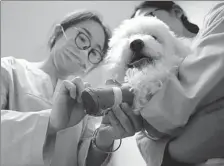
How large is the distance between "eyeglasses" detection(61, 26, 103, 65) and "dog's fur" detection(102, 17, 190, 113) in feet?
0.93

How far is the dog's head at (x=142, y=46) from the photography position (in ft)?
1.86

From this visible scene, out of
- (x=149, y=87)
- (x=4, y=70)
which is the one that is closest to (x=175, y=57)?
(x=149, y=87)

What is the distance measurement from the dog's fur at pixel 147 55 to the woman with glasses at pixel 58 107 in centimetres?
7

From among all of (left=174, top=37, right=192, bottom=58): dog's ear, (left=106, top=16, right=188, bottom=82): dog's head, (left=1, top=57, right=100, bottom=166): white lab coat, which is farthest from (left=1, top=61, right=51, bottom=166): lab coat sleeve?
(left=174, top=37, right=192, bottom=58): dog's ear

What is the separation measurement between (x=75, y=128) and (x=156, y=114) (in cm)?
27

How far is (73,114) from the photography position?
0.57 metres

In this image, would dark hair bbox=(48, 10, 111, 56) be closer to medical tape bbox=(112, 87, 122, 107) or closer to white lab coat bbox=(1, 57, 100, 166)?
white lab coat bbox=(1, 57, 100, 166)

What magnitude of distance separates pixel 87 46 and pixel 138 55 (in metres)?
0.38

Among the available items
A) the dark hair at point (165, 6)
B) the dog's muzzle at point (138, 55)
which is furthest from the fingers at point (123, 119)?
the dark hair at point (165, 6)

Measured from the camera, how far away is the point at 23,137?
0.62 m

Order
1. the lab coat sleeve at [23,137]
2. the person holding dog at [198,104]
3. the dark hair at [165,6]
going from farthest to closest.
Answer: the dark hair at [165,6], the lab coat sleeve at [23,137], the person holding dog at [198,104]

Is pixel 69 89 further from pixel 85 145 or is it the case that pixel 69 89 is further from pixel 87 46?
pixel 87 46

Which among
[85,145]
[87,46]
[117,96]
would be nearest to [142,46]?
[117,96]

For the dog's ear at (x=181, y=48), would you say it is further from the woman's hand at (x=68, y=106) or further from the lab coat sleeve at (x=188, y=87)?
the woman's hand at (x=68, y=106)
